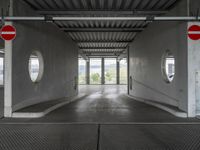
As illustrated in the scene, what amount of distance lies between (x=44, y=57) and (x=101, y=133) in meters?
5.10

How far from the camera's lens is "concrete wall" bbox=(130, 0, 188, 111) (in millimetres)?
5562

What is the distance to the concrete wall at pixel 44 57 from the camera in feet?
18.5

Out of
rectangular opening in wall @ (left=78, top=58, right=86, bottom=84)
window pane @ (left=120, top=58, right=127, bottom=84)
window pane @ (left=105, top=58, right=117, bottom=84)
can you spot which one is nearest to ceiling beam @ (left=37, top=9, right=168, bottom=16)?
window pane @ (left=120, top=58, right=127, bottom=84)

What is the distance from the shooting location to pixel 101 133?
400 cm

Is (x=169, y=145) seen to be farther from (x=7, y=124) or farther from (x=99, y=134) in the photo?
(x=7, y=124)

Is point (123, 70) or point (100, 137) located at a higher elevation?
point (123, 70)

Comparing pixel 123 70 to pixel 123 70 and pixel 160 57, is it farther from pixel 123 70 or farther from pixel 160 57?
pixel 160 57

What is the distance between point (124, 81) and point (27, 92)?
25985 mm

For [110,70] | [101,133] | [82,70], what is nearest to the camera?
[101,133]

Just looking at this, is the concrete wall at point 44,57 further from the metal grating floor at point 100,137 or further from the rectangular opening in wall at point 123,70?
the rectangular opening in wall at point 123,70

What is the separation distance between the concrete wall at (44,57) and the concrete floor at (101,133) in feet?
4.70

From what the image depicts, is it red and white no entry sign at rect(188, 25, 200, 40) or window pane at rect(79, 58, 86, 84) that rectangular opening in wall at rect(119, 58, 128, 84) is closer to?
window pane at rect(79, 58, 86, 84)

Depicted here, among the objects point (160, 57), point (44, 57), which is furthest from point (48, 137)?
point (160, 57)

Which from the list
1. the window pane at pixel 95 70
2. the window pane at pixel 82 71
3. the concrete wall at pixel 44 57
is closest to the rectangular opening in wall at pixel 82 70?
the window pane at pixel 82 71
